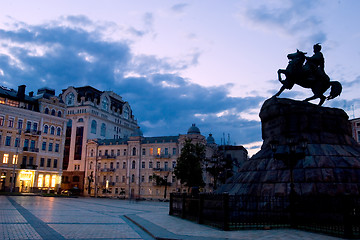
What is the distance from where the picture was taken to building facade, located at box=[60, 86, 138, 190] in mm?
77938

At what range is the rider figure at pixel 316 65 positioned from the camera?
21844 mm

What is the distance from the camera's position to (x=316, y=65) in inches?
873

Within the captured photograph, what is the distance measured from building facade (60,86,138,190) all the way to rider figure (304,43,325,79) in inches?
2545

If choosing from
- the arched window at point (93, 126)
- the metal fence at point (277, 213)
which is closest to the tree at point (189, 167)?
the metal fence at point (277, 213)

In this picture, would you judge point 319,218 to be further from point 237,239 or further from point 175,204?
point 175,204

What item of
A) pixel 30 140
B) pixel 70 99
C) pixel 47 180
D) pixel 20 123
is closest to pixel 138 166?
pixel 47 180

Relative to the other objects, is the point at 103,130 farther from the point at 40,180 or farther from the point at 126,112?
the point at 40,180

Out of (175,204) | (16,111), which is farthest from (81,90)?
(175,204)

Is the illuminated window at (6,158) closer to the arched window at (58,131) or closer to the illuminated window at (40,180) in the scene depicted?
the illuminated window at (40,180)

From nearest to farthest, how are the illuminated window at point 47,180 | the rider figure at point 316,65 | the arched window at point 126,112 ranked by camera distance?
the rider figure at point 316,65
the illuminated window at point 47,180
the arched window at point 126,112

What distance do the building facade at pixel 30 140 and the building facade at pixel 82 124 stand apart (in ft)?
41.8

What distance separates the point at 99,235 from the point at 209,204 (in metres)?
6.08

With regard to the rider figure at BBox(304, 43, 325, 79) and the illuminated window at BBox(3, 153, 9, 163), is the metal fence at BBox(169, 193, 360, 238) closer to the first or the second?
the rider figure at BBox(304, 43, 325, 79)

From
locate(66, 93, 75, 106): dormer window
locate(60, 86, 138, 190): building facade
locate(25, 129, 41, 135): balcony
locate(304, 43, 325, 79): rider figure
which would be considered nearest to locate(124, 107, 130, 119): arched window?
locate(60, 86, 138, 190): building facade
